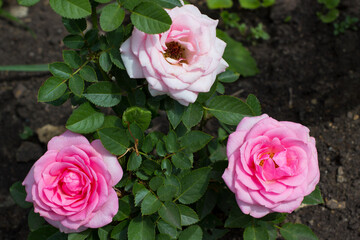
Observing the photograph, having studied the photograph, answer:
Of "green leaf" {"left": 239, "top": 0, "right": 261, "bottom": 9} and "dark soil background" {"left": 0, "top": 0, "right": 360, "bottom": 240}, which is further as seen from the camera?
"green leaf" {"left": 239, "top": 0, "right": 261, "bottom": 9}

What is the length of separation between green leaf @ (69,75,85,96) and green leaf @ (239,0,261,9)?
4.57 ft

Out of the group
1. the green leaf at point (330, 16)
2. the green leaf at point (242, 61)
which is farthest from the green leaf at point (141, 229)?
the green leaf at point (330, 16)

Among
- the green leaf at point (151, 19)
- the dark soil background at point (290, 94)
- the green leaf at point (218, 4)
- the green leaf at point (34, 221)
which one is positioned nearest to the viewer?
the green leaf at point (151, 19)

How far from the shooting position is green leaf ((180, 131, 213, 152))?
1.09m

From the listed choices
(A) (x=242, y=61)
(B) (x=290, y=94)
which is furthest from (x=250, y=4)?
(B) (x=290, y=94)

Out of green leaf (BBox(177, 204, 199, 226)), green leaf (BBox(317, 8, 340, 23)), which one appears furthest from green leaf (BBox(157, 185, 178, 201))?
green leaf (BBox(317, 8, 340, 23))

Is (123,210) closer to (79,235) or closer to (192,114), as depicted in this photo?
(79,235)

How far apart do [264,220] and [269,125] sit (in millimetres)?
344

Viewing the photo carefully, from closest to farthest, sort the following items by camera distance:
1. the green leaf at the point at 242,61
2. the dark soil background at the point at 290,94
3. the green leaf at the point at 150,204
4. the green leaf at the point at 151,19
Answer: the green leaf at the point at 151,19 → the green leaf at the point at 150,204 → the dark soil background at the point at 290,94 → the green leaf at the point at 242,61

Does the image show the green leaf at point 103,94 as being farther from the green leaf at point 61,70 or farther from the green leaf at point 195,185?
the green leaf at point 195,185

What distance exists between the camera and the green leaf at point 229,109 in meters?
1.17

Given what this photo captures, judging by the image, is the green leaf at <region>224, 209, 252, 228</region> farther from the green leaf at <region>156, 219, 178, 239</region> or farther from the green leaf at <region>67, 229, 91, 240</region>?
the green leaf at <region>67, 229, 91, 240</region>

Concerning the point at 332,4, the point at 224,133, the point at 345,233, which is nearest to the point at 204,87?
the point at 224,133

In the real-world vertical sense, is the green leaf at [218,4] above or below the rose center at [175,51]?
below
